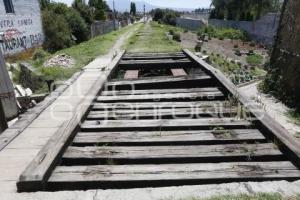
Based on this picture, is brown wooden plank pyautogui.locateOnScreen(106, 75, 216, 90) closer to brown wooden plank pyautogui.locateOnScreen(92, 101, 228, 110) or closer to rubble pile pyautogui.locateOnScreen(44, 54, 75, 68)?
brown wooden plank pyautogui.locateOnScreen(92, 101, 228, 110)

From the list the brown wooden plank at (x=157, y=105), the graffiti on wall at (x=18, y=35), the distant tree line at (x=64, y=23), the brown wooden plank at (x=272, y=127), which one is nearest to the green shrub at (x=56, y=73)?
the graffiti on wall at (x=18, y=35)

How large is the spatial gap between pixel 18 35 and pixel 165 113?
2050 centimetres

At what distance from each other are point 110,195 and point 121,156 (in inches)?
25.7

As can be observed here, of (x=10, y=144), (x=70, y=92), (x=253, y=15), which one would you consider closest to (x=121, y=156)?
(x=10, y=144)

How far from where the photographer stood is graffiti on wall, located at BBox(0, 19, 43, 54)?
2005 cm

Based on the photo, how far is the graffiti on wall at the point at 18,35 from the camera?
20.0 meters

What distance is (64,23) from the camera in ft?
95.6

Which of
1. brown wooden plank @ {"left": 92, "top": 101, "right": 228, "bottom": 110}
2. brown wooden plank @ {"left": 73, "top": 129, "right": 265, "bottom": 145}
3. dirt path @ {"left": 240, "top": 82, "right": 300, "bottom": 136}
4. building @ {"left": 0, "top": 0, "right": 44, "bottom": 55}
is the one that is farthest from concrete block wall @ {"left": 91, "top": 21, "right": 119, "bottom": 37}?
brown wooden plank @ {"left": 73, "top": 129, "right": 265, "bottom": 145}

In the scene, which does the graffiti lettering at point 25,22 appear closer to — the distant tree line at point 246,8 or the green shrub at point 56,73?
the green shrub at point 56,73

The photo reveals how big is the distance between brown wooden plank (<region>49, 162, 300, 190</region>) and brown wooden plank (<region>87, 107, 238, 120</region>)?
1.45 m

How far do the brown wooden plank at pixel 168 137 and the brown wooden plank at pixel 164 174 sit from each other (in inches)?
21.7

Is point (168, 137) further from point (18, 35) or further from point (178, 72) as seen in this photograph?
point (18, 35)

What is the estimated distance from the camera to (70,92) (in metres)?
6.89

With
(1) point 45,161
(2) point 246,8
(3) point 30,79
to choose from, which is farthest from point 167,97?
(2) point 246,8
